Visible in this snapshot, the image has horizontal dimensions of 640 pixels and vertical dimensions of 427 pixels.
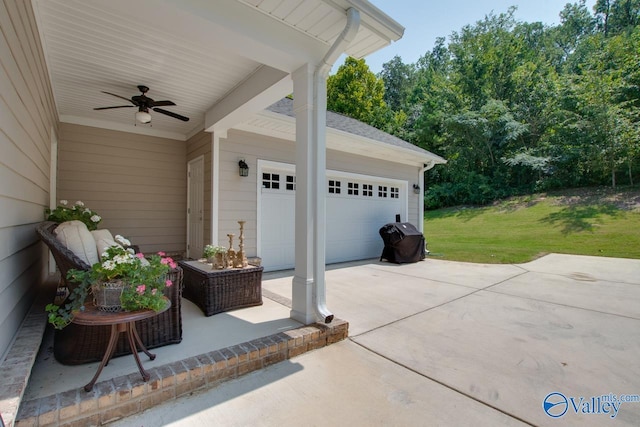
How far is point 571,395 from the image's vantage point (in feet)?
6.39

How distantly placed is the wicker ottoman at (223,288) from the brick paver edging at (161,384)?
957 mm

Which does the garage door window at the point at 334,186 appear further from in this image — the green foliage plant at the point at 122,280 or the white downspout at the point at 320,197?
the green foliage plant at the point at 122,280

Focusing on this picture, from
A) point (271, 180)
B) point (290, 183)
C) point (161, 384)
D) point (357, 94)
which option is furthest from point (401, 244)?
point (357, 94)

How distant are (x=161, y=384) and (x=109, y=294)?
24.8 inches

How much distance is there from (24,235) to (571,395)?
4077 mm

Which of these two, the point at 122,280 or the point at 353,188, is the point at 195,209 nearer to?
the point at 353,188

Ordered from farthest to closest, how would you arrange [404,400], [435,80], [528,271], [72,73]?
[435,80]
[528,271]
[72,73]
[404,400]

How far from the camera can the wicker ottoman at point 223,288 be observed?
10.2ft

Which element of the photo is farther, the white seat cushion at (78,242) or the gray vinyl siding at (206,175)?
the gray vinyl siding at (206,175)

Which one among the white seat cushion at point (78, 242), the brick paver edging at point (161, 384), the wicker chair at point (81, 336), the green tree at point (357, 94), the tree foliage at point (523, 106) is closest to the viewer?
the brick paver edging at point (161, 384)

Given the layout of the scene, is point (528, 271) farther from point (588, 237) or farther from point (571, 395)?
point (588, 237)

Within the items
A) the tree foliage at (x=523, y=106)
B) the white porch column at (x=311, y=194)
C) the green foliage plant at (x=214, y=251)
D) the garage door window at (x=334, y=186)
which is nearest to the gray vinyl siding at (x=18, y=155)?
the green foliage plant at (x=214, y=251)

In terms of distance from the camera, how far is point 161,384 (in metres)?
1.83

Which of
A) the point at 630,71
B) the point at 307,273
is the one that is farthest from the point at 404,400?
the point at 630,71
